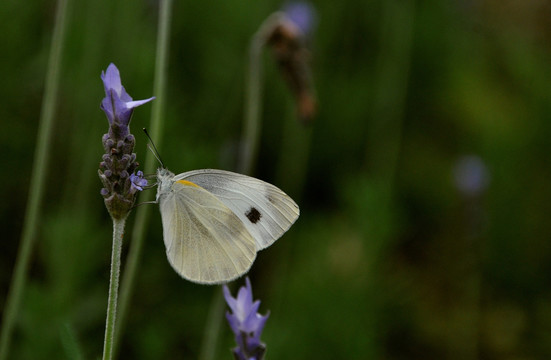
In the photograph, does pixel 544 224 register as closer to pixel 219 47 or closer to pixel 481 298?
pixel 481 298

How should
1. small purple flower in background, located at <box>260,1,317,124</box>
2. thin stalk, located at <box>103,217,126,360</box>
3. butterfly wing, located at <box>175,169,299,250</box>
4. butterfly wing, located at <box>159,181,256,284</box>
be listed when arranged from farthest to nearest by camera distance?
small purple flower in background, located at <box>260,1,317,124</box> < butterfly wing, located at <box>175,169,299,250</box> < butterfly wing, located at <box>159,181,256,284</box> < thin stalk, located at <box>103,217,126,360</box>

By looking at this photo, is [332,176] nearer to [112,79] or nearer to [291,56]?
[291,56]

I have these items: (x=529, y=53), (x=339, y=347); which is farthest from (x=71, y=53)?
(x=529, y=53)

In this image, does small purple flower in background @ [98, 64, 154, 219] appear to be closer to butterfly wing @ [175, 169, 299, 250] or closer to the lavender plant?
the lavender plant

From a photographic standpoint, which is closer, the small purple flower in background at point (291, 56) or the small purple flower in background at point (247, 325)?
the small purple flower in background at point (247, 325)

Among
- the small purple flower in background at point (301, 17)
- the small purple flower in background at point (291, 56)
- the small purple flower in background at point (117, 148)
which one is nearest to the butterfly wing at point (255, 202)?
the small purple flower in background at point (117, 148)

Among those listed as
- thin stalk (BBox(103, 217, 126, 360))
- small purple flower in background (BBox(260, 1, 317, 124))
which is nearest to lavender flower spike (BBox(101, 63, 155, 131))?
thin stalk (BBox(103, 217, 126, 360))

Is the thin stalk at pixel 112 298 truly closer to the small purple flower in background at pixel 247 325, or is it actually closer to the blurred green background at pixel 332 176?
the small purple flower in background at pixel 247 325
